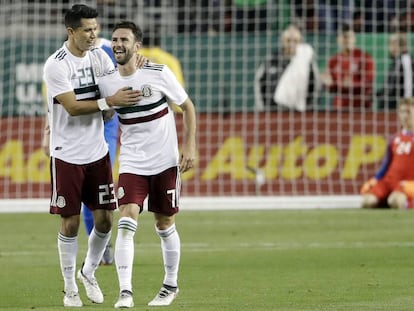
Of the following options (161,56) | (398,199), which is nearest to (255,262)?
(398,199)

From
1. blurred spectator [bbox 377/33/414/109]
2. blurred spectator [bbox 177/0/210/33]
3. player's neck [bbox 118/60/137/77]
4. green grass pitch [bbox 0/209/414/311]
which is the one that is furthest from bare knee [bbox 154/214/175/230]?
blurred spectator [bbox 177/0/210/33]

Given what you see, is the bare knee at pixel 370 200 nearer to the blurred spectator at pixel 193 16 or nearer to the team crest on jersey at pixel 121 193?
the blurred spectator at pixel 193 16

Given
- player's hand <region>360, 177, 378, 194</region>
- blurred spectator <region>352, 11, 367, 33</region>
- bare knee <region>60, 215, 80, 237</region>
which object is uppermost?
blurred spectator <region>352, 11, 367, 33</region>

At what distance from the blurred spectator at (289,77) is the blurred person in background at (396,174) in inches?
82.9

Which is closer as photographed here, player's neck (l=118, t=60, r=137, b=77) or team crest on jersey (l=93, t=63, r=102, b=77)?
player's neck (l=118, t=60, r=137, b=77)

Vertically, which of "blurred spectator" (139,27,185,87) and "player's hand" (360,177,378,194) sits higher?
"blurred spectator" (139,27,185,87)

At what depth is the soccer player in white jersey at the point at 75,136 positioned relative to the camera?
8.83m

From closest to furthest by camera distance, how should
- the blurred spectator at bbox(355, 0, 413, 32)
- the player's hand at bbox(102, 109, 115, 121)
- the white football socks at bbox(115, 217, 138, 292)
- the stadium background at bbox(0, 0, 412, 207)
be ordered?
1. the white football socks at bbox(115, 217, 138, 292)
2. the player's hand at bbox(102, 109, 115, 121)
3. the stadium background at bbox(0, 0, 412, 207)
4. the blurred spectator at bbox(355, 0, 413, 32)

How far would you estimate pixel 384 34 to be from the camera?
62.0ft

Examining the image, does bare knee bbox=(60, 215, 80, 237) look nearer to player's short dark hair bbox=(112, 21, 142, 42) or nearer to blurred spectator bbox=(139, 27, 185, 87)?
player's short dark hair bbox=(112, 21, 142, 42)

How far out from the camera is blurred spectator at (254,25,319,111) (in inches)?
728

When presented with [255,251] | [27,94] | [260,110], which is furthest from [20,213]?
[255,251]

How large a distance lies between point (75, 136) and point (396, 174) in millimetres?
8501

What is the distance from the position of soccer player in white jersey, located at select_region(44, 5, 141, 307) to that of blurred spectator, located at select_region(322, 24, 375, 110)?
988 centimetres
